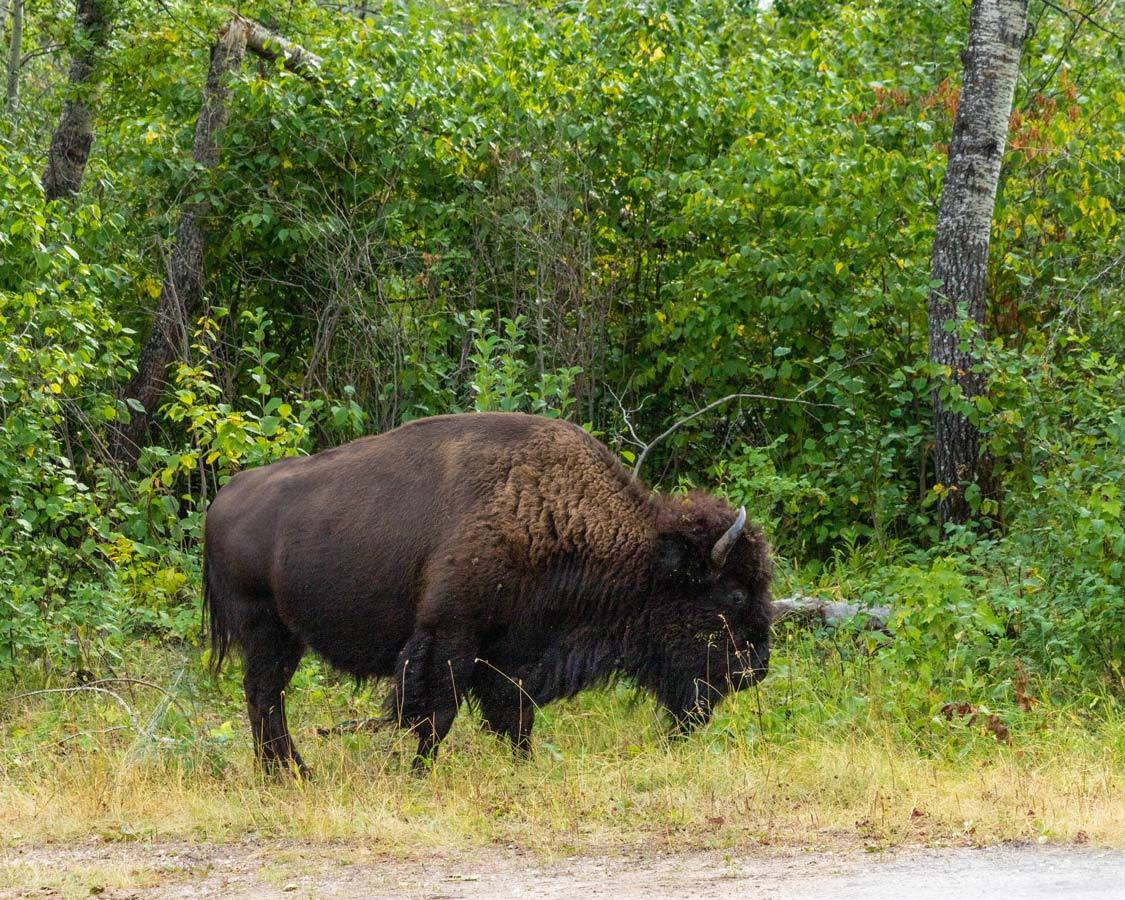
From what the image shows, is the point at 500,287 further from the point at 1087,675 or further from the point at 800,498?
the point at 1087,675

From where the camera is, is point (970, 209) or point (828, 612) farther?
point (970, 209)

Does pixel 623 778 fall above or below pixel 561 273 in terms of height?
below

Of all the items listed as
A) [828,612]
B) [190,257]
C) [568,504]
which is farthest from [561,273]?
[568,504]

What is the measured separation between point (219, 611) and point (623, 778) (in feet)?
8.06

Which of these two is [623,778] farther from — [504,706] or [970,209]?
[970,209]

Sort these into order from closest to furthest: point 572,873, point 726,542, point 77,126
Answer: point 572,873, point 726,542, point 77,126

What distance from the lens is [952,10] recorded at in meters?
14.3

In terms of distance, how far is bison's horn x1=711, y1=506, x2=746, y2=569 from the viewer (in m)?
7.33

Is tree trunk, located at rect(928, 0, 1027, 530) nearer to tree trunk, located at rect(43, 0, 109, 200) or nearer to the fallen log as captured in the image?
the fallen log

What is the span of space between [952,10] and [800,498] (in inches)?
239

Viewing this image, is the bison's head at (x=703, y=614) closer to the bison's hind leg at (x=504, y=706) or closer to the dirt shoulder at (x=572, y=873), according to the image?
the bison's hind leg at (x=504, y=706)

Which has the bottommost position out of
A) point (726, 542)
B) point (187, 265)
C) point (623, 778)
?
point (623, 778)

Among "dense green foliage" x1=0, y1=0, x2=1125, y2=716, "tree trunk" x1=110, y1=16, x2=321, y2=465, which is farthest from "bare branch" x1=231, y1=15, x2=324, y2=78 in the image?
"dense green foliage" x1=0, y1=0, x2=1125, y2=716

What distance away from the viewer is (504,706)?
7426mm
